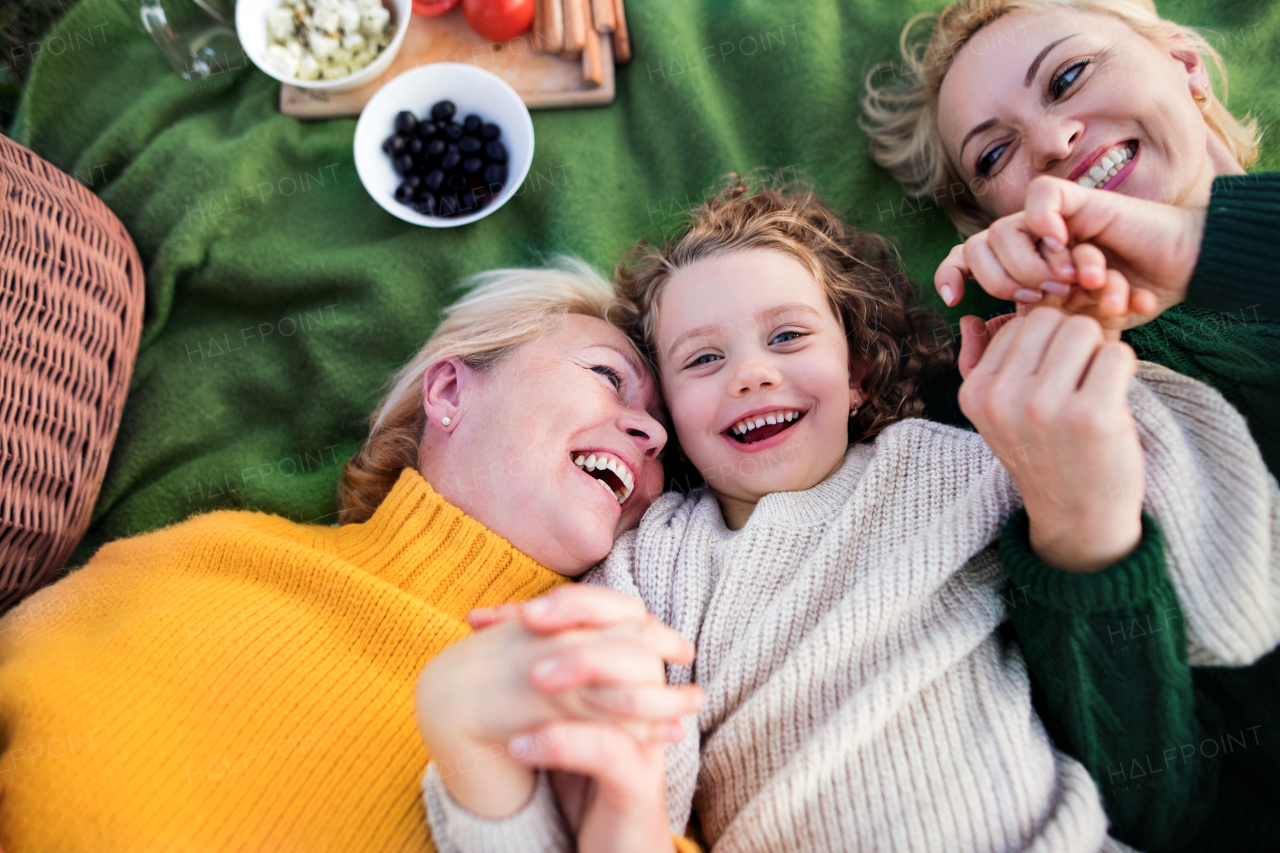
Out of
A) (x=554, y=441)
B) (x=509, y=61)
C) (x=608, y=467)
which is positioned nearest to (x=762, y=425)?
(x=608, y=467)

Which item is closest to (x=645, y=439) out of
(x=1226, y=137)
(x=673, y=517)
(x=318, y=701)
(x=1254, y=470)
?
(x=673, y=517)

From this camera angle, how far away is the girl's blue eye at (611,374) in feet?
5.30

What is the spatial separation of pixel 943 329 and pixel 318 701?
5.24 ft

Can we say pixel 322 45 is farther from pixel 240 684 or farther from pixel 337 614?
pixel 240 684

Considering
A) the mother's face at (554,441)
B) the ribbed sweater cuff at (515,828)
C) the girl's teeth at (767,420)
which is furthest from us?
the girl's teeth at (767,420)

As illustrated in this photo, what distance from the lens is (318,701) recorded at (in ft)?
4.17

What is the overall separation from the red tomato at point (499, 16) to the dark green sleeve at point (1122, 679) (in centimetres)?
178

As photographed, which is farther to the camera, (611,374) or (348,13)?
(348,13)

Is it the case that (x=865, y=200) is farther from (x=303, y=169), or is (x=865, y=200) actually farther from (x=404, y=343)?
(x=303, y=169)

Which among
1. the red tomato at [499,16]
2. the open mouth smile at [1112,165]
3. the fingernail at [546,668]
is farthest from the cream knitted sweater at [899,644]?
the red tomato at [499,16]

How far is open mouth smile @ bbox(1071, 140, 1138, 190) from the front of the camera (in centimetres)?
165

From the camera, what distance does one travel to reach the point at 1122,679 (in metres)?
1.20

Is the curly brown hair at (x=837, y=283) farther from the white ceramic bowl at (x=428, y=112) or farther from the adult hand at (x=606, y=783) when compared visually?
the adult hand at (x=606, y=783)

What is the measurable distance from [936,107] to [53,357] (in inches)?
85.1
